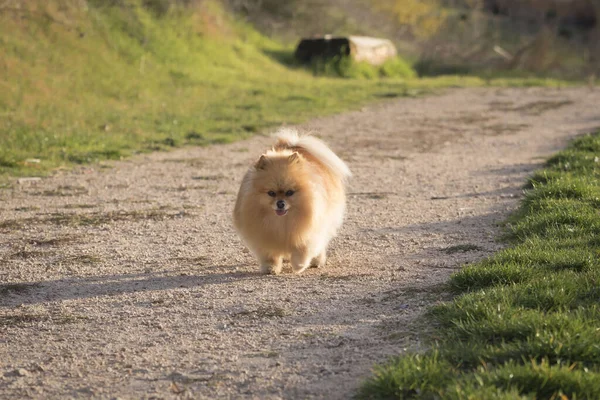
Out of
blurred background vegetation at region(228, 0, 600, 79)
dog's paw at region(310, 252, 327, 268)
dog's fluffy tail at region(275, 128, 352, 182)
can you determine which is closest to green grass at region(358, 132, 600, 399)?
dog's paw at region(310, 252, 327, 268)

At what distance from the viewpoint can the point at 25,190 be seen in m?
8.74

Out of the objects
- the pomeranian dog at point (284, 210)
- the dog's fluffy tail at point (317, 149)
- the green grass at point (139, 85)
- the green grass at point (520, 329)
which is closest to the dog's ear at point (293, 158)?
the pomeranian dog at point (284, 210)

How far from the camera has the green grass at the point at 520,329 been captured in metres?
3.36

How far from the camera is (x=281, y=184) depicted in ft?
18.1

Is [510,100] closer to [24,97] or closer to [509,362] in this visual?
[24,97]

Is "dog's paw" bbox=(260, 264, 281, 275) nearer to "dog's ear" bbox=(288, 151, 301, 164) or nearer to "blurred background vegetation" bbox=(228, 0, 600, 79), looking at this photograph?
"dog's ear" bbox=(288, 151, 301, 164)

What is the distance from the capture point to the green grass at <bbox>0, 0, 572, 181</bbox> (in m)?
11.6

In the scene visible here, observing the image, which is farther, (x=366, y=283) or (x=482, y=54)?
(x=482, y=54)

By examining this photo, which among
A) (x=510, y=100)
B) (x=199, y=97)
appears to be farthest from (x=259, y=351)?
(x=510, y=100)

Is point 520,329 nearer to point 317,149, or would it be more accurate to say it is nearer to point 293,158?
point 293,158

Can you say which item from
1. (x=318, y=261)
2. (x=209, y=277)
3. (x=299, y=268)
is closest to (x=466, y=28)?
(x=318, y=261)

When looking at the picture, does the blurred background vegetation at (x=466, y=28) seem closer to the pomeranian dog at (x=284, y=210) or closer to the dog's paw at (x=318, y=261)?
the dog's paw at (x=318, y=261)

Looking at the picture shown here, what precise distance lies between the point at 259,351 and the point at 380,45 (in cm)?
2037

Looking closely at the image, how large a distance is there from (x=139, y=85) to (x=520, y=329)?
42.8ft
